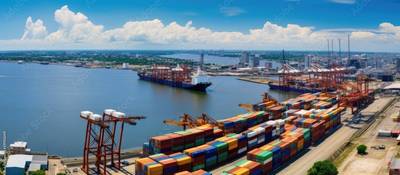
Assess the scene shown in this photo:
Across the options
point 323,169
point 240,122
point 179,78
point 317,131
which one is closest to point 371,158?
point 317,131

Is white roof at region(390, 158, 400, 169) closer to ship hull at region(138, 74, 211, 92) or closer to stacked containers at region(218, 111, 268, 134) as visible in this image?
stacked containers at region(218, 111, 268, 134)

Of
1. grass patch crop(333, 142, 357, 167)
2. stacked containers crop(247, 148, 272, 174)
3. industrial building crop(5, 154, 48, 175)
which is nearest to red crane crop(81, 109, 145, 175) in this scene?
industrial building crop(5, 154, 48, 175)

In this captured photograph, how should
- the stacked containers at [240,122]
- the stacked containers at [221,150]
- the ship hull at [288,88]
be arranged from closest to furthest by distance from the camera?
the stacked containers at [221,150], the stacked containers at [240,122], the ship hull at [288,88]

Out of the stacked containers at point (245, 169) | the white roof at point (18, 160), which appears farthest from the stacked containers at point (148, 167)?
the white roof at point (18, 160)

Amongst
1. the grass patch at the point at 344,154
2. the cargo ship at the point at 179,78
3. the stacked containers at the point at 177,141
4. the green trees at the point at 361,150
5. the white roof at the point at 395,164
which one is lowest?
the grass patch at the point at 344,154

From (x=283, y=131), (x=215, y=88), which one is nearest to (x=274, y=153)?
(x=283, y=131)

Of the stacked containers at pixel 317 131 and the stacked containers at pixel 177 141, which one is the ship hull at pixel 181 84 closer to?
the stacked containers at pixel 317 131
